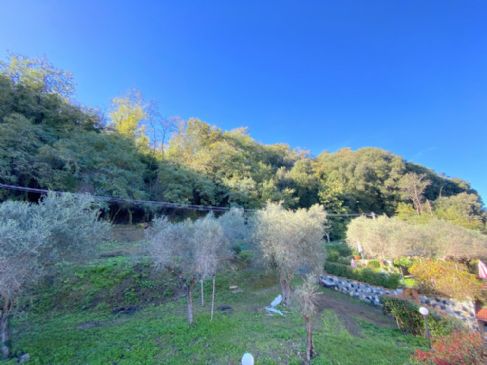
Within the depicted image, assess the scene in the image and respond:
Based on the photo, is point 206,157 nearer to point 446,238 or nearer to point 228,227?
point 228,227

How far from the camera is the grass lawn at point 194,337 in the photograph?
6.22 metres

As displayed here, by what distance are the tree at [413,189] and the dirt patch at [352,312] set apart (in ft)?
107

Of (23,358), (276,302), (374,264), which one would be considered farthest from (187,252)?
(374,264)

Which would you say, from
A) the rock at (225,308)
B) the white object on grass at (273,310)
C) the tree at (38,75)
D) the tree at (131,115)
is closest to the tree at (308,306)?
the white object on grass at (273,310)

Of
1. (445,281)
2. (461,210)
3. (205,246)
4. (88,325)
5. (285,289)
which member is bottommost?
(88,325)

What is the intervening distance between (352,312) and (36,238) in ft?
44.5

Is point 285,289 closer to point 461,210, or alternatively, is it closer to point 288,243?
point 288,243

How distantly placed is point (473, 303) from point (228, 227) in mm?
15181

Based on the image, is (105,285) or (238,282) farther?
(238,282)

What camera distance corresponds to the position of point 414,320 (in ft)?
31.7

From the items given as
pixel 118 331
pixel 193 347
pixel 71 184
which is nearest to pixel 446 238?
pixel 193 347

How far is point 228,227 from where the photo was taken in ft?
52.2

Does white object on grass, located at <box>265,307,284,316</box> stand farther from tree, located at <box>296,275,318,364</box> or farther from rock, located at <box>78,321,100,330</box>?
rock, located at <box>78,321,100,330</box>

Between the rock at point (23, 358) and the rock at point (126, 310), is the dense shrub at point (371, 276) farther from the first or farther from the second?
the rock at point (23, 358)
